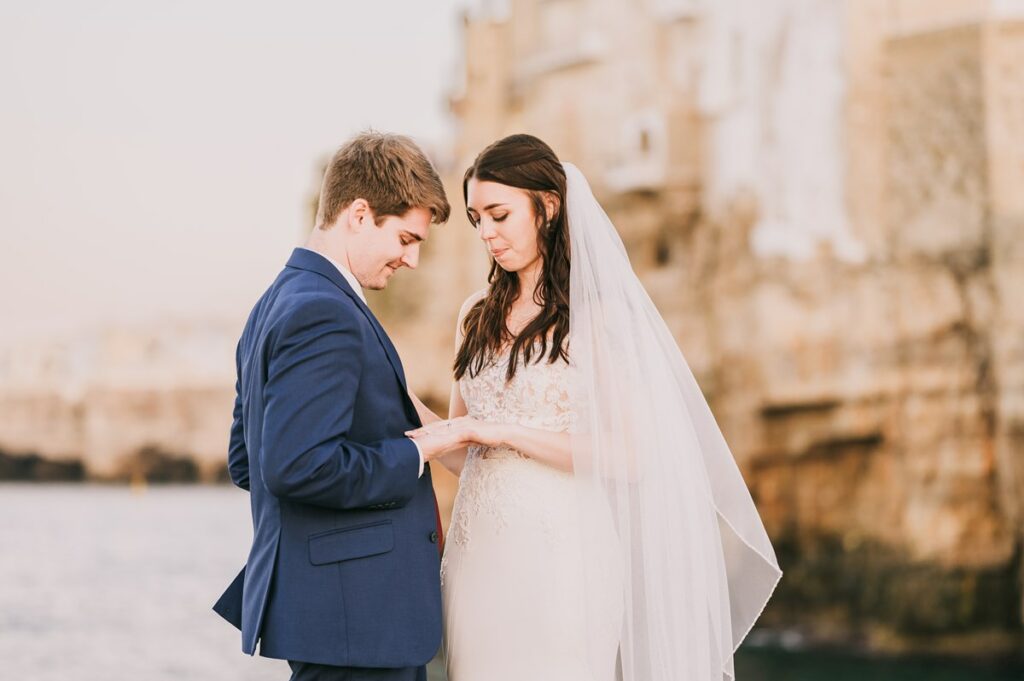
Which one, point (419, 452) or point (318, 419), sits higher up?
point (318, 419)

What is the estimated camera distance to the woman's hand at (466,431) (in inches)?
110

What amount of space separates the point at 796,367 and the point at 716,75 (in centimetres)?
623

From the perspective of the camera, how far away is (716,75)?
62.5ft

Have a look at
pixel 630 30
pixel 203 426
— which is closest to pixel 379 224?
pixel 630 30

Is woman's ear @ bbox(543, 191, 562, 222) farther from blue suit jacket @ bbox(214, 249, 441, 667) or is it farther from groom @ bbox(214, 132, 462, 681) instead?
blue suit jacket @ bbox(214, 249, 441, 667)

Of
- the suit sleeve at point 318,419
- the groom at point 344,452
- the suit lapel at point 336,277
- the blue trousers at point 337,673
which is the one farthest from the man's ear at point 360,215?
the blue trousers at point 337,673

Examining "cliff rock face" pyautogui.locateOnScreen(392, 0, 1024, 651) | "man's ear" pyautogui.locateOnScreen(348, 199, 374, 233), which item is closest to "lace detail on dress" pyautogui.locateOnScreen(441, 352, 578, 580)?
"man's ear" pyautogui.locateOnScreen(348, 199, 374, 233)

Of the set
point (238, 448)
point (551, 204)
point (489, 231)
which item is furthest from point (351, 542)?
A: point (551, 204)

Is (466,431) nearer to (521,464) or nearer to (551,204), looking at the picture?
(521,464)

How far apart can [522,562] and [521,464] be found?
302mm

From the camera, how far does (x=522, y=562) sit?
313 centimetres

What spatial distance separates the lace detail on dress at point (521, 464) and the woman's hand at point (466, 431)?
0.15m

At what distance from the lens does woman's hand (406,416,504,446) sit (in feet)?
9.16

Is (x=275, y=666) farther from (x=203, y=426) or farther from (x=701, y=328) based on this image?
(x=203, y=426)
